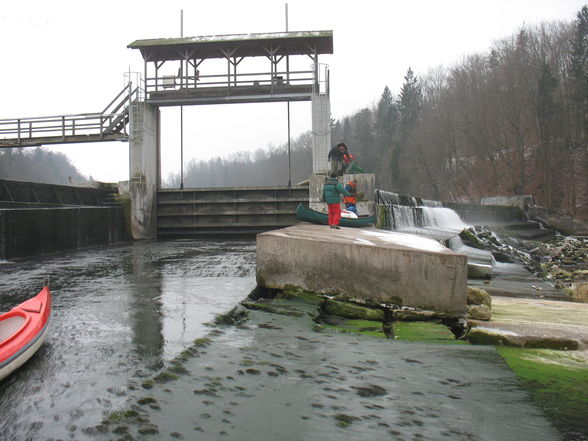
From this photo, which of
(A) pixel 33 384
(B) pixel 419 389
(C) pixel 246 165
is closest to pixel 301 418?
(B) pixel 419 389

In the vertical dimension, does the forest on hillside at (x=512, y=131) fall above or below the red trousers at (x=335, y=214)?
above

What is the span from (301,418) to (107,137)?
16.7 meters

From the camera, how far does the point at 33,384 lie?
8.00 ft

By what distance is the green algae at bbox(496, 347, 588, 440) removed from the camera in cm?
249

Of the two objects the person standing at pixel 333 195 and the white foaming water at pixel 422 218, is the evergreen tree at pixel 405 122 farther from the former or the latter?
the person standing at pixel 333 195

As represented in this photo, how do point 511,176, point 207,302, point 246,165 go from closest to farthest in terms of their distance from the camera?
point 207,302, point 511,176, point 246,165

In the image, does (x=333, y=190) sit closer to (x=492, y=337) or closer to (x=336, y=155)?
(x=336, y=155)

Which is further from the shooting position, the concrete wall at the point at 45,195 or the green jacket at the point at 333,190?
the concrete wall at the point at 45,195

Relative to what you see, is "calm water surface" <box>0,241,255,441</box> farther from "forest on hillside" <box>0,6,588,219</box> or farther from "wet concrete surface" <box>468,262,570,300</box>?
"forest on hillside" <box>0,6,588,219</box>

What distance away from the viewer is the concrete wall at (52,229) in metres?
8.92

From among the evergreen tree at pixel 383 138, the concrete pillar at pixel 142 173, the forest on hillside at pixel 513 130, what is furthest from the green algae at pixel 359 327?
the evergreen tree at pixel 383 138

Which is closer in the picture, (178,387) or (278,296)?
(178,387)

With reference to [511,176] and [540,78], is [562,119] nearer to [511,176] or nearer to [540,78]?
[540,78]

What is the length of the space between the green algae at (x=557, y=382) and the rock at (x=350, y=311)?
1.25 metres
